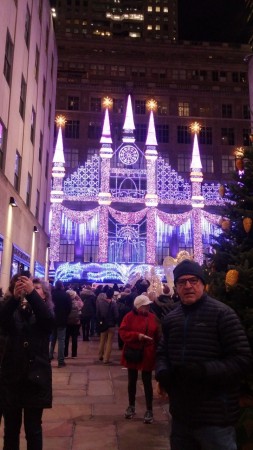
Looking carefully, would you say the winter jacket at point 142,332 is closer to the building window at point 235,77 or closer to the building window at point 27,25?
the building window at point 27,25

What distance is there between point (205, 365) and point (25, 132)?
834 inches

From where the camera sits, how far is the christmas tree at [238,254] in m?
4.69

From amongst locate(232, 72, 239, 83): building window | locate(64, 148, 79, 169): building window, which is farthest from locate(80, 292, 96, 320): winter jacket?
locate(232, 72, 239, 83): building window

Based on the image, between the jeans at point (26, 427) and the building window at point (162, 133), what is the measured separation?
53231 mm

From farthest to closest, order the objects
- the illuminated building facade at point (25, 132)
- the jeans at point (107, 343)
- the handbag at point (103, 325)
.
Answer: the illuminated building facade at point (25, 132) → the handbag at point (103, 325) → the jeans at point (107, 343)

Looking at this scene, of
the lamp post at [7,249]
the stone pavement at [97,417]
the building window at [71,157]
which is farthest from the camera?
the building window at [71,157]

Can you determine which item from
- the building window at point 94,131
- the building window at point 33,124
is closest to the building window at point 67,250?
the building window at point 94,131

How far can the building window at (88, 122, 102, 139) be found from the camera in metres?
55.2

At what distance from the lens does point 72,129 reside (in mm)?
55469

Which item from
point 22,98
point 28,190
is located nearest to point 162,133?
point 28,190

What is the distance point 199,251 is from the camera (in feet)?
123

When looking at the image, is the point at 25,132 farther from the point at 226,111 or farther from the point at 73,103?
the point at 226,111

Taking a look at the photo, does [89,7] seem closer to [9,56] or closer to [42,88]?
[42,88]

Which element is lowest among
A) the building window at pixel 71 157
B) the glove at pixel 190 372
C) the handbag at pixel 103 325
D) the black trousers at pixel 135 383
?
the black trousers at pixel 135 383
